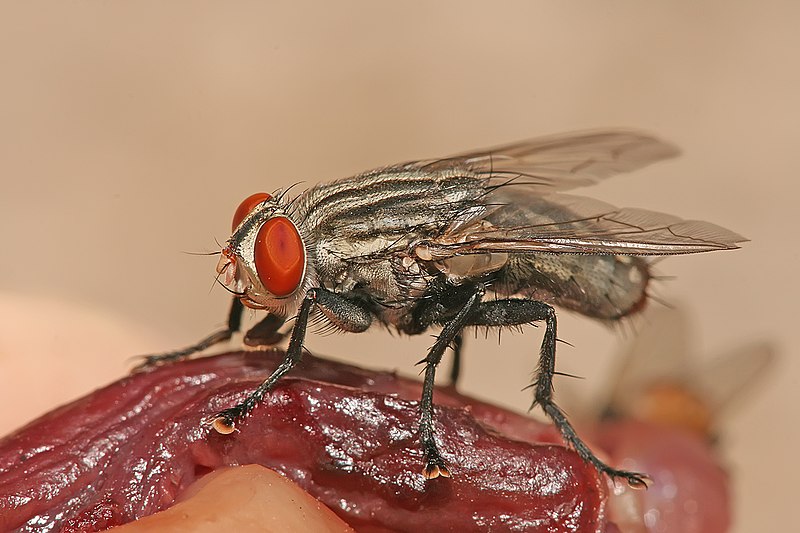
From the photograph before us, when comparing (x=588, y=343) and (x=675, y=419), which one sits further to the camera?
(x=588, y=343)

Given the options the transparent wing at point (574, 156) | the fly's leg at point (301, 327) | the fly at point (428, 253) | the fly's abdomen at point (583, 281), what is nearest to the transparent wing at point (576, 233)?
the fly at point (428, 253)

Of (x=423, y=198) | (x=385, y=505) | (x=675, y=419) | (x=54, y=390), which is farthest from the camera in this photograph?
(x=675, y=419)

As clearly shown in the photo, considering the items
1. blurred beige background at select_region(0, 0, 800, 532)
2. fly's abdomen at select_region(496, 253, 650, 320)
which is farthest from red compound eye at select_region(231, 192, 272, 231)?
blurred beige background at select_region(0, 0, 800, 532)

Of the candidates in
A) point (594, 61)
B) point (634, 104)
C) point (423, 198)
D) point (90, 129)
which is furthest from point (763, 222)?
point (90, 129)

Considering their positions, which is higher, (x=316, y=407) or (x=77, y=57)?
(x=77, y=57)

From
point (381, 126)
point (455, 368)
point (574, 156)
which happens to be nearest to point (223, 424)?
point (455, 368)

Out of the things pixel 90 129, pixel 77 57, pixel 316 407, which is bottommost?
pixel 316 407

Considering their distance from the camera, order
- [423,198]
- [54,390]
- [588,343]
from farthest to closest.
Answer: [588,343] < [54,390] < [423,198]

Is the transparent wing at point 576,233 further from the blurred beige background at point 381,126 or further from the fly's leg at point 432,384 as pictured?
the blurred beige background at point 381,126

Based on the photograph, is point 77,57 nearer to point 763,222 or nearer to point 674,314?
point 674,314
